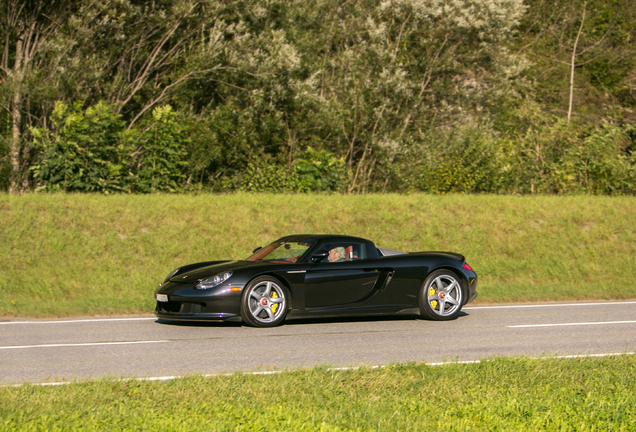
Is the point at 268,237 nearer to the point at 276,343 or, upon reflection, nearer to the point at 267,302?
the point at 267,302

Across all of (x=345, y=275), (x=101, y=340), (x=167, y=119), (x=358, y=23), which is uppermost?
(x=358, y=23)

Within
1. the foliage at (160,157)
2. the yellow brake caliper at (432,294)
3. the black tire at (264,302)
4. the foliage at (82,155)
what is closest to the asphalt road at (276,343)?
the black tire at (264,302)

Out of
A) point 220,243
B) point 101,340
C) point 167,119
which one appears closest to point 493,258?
point 220,243

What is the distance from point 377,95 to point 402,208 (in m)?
8.21

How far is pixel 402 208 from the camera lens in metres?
18.9

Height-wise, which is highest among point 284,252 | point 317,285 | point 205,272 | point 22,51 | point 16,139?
point 22,51

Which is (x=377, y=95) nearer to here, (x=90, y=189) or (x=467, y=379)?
(x=90, y=189)

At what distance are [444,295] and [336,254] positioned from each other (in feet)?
5.97

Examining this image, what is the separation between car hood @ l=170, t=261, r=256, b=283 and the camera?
9.40 meters

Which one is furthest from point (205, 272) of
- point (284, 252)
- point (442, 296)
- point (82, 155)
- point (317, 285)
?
point (82, 155)

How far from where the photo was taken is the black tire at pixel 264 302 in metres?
9.27

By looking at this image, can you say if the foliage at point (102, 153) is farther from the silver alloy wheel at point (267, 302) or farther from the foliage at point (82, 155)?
the silver alloy wheel at point (267, 302)

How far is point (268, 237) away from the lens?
16609 mm

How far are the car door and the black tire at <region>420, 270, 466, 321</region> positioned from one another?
95cm
